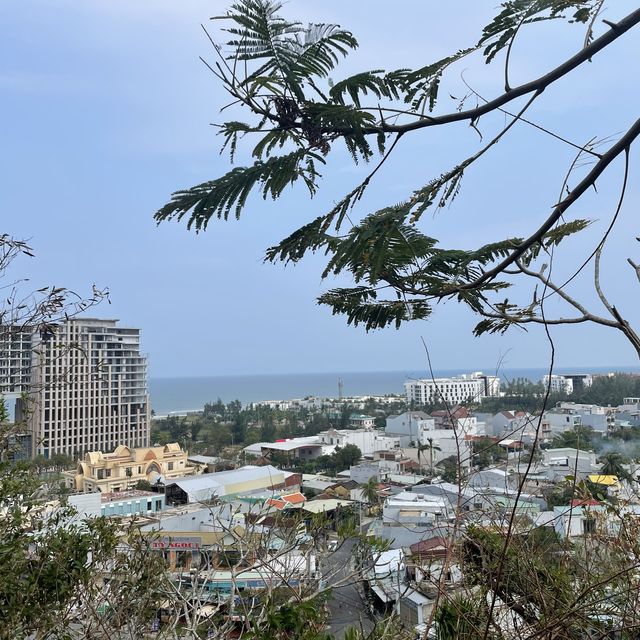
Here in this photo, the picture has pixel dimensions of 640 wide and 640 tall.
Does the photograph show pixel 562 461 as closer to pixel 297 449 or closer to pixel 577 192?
pixel 297 449

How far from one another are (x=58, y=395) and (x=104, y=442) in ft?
14.9

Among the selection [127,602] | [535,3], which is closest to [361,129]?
[535,3]

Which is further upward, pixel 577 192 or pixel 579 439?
pixel 577 192

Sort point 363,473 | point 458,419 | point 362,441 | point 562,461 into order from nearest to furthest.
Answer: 1. point 458,419
2. point 562,461
3. point 363,473
4. point 362,441

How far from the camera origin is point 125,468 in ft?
60.1

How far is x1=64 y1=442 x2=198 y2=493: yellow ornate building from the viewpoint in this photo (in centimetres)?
1709

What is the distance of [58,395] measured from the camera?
797 inches

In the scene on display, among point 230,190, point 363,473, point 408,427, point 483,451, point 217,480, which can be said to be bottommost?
point 363,473

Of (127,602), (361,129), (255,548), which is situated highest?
(361,129)

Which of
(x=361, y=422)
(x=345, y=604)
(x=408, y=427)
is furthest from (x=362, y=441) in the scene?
(x=345, y=604)

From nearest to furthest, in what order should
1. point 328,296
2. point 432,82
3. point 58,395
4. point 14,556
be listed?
point 432,82 < point 328,296 < point 14,556 < point 58,395

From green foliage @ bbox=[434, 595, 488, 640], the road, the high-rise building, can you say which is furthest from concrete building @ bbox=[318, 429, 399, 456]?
green foliage @ bbox=[434, 595, 488, 640]

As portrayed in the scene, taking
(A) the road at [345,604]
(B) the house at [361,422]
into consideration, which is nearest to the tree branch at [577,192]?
(A) the road at [345,604]

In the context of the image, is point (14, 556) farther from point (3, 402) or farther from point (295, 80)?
point (295, 80)
